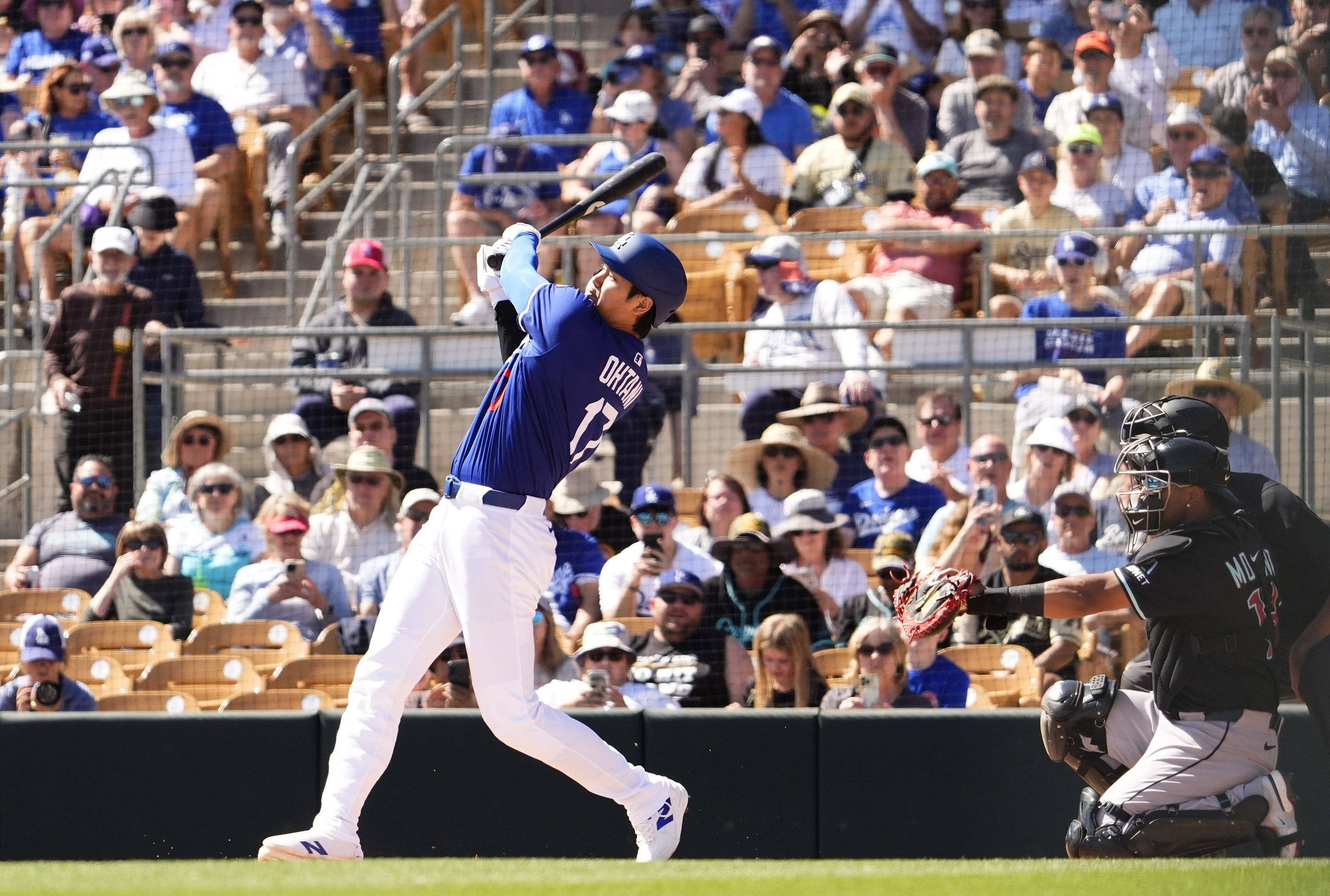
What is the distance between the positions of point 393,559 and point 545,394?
3188 mm

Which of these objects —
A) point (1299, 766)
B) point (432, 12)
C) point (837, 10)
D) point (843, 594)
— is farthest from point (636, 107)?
point (1299, 766)

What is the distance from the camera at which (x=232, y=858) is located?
637cm

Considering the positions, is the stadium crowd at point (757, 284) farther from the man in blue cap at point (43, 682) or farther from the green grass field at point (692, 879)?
the green grass field at point (692, 879)

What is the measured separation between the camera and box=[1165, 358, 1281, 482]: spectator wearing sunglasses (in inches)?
313

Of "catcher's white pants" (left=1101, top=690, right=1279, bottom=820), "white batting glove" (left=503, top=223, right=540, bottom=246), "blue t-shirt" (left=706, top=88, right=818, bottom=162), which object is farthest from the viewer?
"blue t-shirt" (left=706, top=88, right=818, bottom=162)

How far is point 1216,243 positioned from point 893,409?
6.03ft

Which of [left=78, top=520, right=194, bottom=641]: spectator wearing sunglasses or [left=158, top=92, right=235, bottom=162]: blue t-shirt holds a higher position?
[left=158, top=92, right=235, bottom=162]: blue t-shirt

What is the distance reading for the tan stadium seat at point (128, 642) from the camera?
25.8 ft

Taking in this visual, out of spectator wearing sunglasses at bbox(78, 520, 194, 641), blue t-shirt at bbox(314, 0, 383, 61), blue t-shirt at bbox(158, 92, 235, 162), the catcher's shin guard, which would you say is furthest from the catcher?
blue t-shirt at bbox(314, 0, 383, 61)

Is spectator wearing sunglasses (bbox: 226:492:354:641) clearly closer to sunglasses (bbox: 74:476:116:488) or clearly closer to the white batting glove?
sunglasses (bbox: 74:476:116:488)

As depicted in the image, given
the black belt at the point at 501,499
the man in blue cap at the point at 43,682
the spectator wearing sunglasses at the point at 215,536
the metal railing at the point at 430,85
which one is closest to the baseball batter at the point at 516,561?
the black belt at the point at 501,499

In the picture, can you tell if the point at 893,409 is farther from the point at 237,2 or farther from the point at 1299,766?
the point at 237,2

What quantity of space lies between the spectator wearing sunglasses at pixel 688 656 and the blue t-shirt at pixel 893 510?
1.15 meters

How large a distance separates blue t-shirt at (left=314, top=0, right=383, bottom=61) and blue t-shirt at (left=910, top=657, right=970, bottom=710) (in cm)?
709
